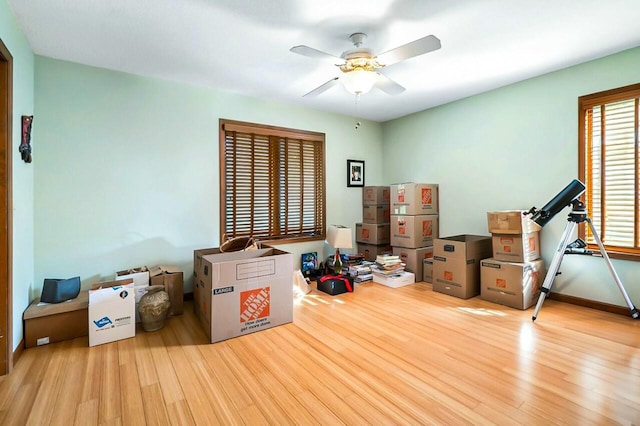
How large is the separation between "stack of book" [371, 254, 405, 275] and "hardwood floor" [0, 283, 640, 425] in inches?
43.5

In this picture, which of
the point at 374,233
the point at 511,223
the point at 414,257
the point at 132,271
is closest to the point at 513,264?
the point at 511,223

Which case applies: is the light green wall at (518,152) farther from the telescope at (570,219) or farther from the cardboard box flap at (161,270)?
Result: the cardboard box flap at (161,270)

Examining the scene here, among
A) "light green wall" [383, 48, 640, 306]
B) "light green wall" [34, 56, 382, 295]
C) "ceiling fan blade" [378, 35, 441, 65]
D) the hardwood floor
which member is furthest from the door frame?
"light green wall" [383, 48, 640, 306]

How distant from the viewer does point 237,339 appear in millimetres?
2383

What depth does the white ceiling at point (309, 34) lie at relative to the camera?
2.00 m

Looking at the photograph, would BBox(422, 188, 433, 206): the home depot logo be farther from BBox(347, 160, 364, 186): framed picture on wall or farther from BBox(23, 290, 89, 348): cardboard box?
BBox(23, 290, 89, 348): cardboard box

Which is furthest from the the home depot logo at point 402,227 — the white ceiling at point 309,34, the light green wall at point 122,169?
the light green wall at point 122,169

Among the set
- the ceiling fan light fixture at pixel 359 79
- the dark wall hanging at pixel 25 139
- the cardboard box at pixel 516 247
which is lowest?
the cardboard box at pixel 516 247

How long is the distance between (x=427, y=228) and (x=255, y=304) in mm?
2676

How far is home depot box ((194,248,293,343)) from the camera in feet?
7.65

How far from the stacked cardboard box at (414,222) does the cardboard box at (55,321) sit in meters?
3.48

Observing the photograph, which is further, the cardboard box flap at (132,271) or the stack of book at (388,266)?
the stack of book at (388,266)

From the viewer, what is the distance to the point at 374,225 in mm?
4500

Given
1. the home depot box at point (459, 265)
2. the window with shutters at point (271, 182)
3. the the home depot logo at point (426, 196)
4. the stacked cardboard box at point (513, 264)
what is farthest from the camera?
the the home depot logo at point (426, 196)
